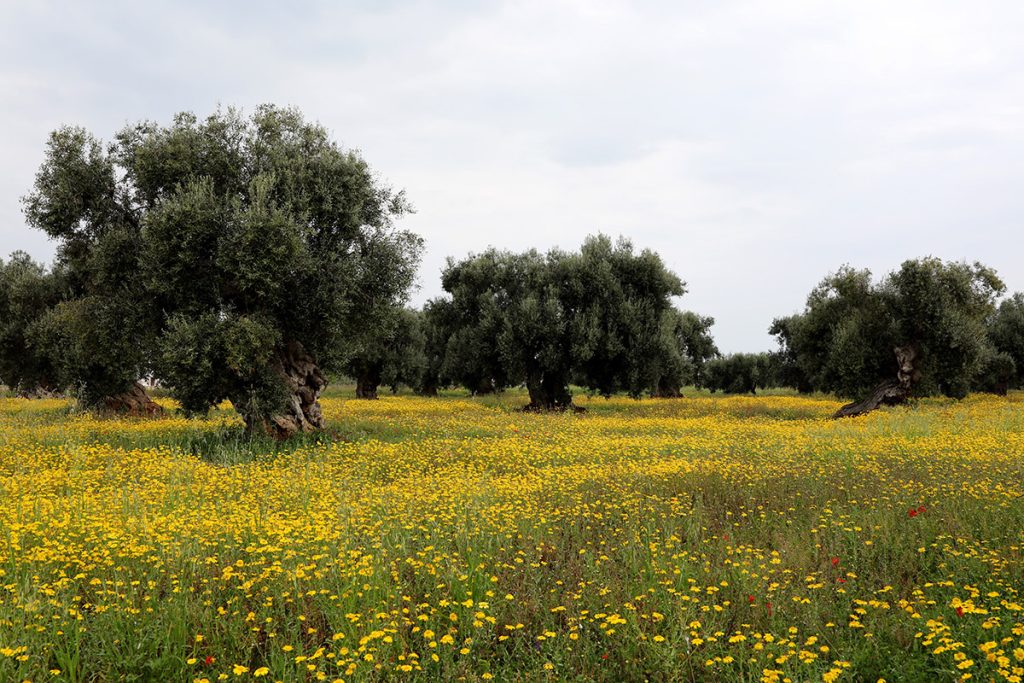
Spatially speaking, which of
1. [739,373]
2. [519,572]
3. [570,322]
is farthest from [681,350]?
[519,572]

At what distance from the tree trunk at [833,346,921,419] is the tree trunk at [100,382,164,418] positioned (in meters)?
32.1

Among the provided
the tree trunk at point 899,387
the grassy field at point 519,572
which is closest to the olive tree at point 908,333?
the tree trunk at point 899,387

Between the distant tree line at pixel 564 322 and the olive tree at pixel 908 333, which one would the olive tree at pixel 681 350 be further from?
the olive tree at pixel 908 333

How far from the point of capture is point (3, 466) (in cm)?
1391

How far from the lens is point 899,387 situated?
31.8 meters

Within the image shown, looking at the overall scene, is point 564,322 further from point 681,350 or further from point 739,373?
point 739,373

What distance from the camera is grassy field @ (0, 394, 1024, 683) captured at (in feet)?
18.4

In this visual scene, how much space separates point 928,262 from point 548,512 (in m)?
29.2

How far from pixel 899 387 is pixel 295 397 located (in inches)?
1100

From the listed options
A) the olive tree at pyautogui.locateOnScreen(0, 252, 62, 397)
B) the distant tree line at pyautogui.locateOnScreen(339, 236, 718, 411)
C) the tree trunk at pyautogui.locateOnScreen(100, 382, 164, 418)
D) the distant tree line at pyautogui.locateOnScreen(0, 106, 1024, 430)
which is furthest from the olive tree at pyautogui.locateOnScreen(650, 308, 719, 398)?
the olive tree at pyautogui.locateOnScreen(0, 252, 62, 397)

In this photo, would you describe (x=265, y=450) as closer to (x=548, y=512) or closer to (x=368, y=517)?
(x=368, y=517)

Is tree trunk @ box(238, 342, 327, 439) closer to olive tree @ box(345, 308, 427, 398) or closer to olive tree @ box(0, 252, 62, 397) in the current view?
olive tree @ box(0, 252, 62, 397)

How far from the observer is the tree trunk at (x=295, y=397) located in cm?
1875

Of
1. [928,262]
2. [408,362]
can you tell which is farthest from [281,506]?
[408,362]
